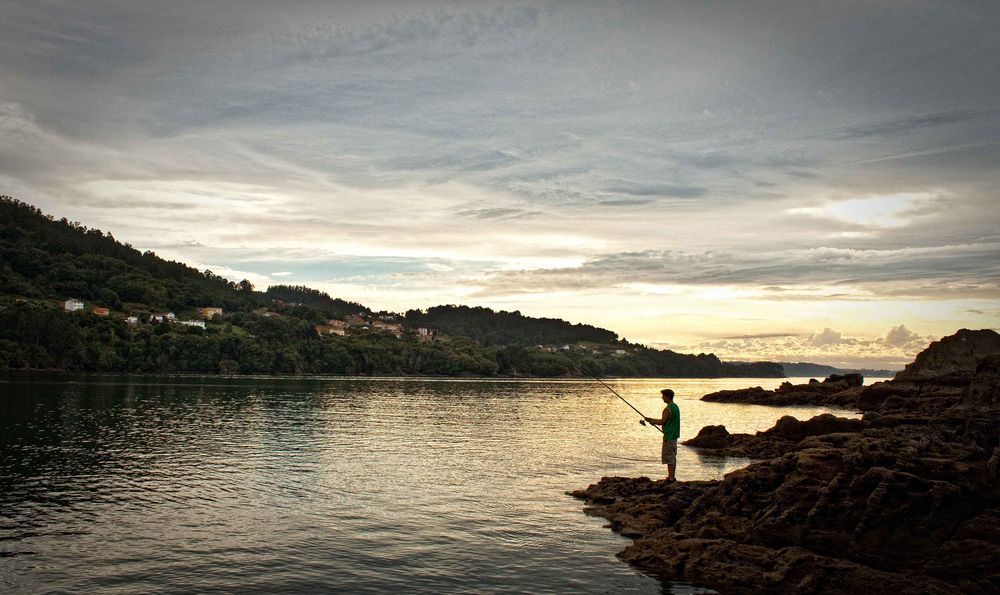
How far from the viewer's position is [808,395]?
104 m

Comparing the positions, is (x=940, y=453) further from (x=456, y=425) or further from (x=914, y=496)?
(x=456, y=425)

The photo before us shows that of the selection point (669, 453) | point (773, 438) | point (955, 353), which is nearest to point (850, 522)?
point (669, 453)

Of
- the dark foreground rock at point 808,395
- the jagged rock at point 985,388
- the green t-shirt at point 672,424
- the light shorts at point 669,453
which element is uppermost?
the jagged rock at point 985,388

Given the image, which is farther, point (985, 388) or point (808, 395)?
point (808, 395)

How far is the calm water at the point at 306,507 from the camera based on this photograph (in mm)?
15367

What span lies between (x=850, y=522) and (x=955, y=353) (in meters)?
110

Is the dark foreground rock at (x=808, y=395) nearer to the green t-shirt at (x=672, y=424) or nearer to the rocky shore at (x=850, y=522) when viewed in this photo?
the green t-shirt at (x=672, y=424)

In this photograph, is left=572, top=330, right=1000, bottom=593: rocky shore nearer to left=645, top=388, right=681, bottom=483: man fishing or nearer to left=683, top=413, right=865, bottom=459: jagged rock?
left=645, top=388, right=681, bottom=483: man fishing

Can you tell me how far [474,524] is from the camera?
20531 mm

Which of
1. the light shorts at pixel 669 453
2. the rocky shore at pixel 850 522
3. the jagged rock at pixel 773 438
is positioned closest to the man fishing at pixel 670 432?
the light shorts at pixel 669 453

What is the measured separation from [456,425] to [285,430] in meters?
13.8

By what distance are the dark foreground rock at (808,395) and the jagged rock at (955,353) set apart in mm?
9804

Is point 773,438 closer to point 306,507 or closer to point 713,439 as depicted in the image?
point 713,439

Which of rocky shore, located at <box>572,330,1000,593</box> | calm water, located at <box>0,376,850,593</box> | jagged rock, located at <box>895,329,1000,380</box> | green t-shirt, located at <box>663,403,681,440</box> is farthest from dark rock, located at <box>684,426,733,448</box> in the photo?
jagged rock, located at <box>895,329,1000,380</box>
